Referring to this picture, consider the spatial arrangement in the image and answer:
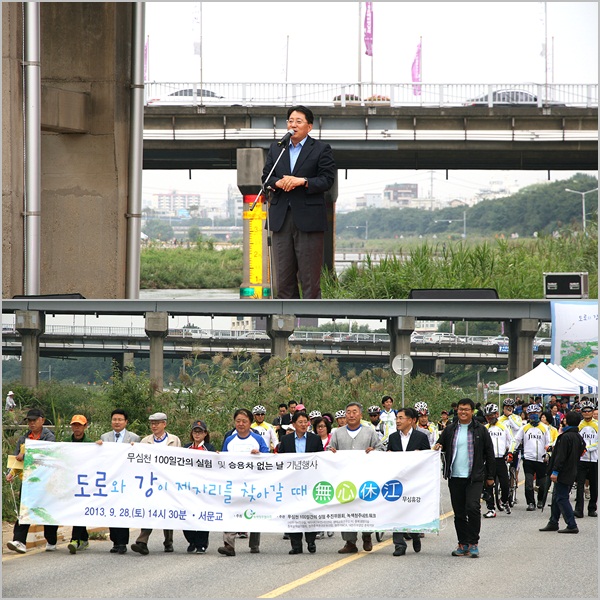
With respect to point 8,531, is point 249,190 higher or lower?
higher

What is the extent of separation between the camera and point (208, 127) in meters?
53.1

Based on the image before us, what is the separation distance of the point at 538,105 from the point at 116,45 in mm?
35596

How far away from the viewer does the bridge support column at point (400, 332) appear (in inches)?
1503

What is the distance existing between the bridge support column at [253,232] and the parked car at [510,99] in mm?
11460

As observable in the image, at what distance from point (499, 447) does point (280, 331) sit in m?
15.8

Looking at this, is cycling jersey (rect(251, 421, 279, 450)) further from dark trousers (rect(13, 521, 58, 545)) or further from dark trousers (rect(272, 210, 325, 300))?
dark trousers (rect(13, 521, 58, 545))

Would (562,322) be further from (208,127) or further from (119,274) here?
(208,127)

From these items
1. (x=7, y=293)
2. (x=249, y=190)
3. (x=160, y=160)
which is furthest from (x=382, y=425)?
(x=160, y=160)

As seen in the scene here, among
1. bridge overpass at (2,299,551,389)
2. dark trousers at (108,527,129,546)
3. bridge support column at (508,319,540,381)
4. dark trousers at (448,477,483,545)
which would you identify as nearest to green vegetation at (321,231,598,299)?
bridge overpass at (2,299,551,389)

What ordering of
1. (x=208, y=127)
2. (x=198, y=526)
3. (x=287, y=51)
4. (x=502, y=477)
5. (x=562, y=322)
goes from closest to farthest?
1. (x=198, y=526)
2. (x=502, y=477)
3. (x=562, y=322)
4. (x=208, y=127)
5. (x=287, y=51)

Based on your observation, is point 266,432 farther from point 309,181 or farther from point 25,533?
point 25,533

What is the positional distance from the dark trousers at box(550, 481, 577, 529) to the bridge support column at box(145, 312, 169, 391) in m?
17.0

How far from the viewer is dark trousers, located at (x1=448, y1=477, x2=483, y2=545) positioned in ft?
46.9

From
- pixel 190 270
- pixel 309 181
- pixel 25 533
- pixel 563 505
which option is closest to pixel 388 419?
pixel 563 505
